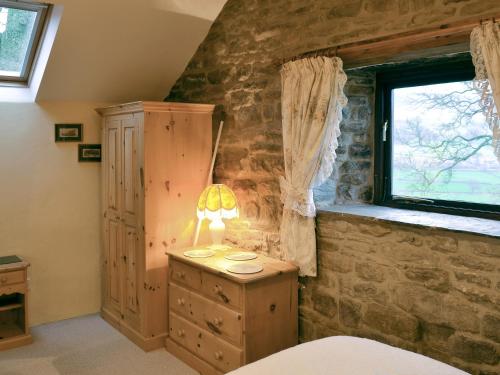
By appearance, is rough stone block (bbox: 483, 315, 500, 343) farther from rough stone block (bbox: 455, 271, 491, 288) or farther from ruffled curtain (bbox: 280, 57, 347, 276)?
ruffled curtain (bbox: 280, 57, 347, 276)

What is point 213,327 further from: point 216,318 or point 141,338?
point 141,338

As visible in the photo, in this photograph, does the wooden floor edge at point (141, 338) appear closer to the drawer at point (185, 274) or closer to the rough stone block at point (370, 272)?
the drawer at point (185, 274)

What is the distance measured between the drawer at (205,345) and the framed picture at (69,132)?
5.97 feet

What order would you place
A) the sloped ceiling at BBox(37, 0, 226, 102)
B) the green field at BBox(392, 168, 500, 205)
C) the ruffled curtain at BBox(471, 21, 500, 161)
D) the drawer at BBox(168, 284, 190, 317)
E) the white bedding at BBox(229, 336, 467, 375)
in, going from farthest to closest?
the sloped ceiling at BBox(37, 0, 226, 102)
the drawer at BBox(168, 284, 190, 317)
the green field at BBox(392, 168, 500, 205)
the ruffled curtain at BBox(471, 21, 500, 161)
the white bedding at BBox(229, 336, 467, 375)

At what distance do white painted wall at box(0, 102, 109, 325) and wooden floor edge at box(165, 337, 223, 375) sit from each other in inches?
47.1

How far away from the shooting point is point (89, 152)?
4434mm

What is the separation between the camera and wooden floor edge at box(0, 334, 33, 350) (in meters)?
3.73

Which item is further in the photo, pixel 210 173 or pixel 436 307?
pixel 210 173

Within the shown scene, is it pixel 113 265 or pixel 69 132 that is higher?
pixel 69 132

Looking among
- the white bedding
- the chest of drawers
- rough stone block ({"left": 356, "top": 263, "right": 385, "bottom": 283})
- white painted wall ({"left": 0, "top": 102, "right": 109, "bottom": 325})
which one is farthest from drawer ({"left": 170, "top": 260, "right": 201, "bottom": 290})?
the white bedding

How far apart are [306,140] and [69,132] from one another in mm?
2297

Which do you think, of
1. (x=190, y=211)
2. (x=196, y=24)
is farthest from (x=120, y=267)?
(x=196, y=24)

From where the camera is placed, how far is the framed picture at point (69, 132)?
429cm

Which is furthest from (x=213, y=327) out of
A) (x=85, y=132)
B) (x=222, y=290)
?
(x=85, y=132)
